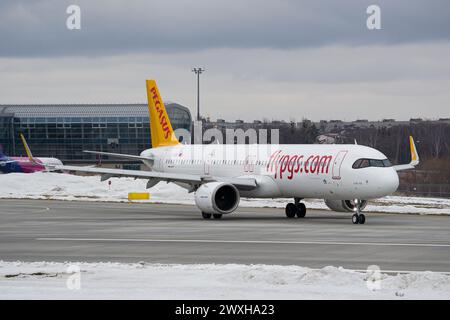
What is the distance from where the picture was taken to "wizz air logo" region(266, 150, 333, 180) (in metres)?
42.3

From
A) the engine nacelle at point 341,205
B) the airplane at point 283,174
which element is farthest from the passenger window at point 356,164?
the engine nacelle at point 341,205

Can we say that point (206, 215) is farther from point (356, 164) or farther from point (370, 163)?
point (370, 163)

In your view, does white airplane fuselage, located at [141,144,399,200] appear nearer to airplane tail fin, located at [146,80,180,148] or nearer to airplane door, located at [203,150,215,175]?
airplane door, located at [203,150,215,175]

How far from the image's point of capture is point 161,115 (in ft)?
182

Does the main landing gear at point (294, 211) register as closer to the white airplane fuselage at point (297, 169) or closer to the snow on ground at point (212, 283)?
the white airplane fuselage at point (297, 169)

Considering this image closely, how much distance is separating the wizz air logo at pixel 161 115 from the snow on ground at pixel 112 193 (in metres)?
6.68

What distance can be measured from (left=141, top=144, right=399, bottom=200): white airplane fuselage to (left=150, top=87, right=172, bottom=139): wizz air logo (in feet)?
11.1

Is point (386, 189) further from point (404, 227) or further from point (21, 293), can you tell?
point (21, 293)

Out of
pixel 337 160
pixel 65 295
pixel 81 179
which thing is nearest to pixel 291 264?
pixel 65 295

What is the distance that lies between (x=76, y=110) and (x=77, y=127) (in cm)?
266

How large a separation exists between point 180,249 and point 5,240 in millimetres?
6629

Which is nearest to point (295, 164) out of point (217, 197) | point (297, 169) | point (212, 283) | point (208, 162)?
point (297, 169)

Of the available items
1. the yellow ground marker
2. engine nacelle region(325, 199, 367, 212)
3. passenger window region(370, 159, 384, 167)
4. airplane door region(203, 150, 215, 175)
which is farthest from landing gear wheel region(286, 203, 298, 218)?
the yellow ground marker

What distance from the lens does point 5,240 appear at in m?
30.9
